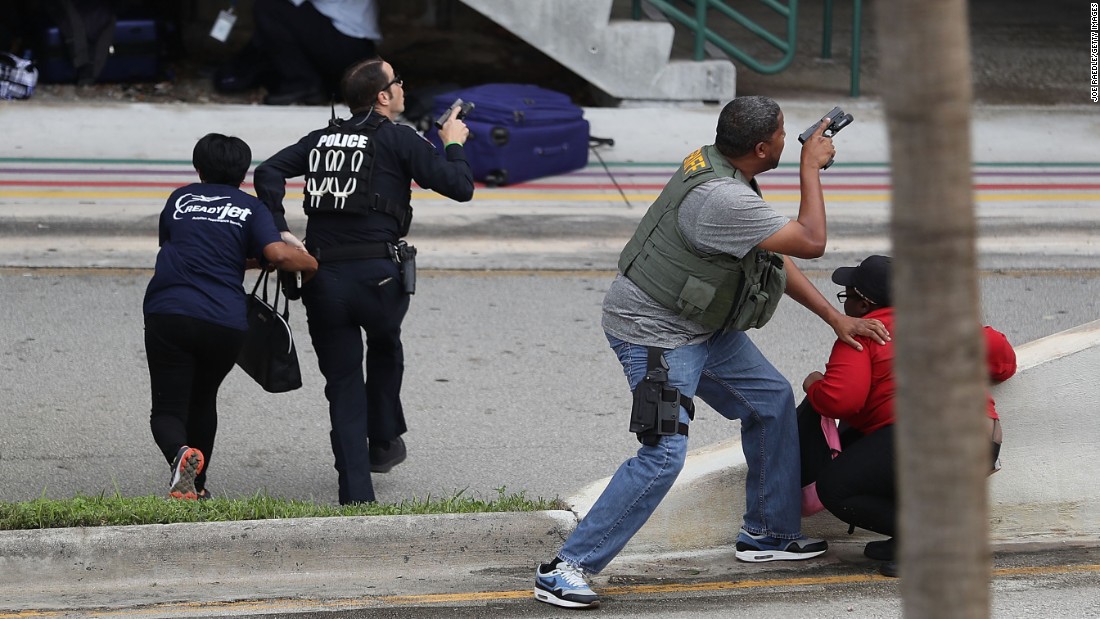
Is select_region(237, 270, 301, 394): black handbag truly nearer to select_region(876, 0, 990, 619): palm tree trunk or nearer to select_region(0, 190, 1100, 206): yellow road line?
select_region(876, 0, 990, 619): palm tree trunk

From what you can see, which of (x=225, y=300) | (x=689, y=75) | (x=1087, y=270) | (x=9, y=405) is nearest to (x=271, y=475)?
(x=225, y=300)

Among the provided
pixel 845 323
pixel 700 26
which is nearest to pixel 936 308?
pixel 845 323

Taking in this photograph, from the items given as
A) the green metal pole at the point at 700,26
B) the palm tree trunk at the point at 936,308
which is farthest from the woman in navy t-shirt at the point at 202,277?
the green metal pole at the point at 700,26

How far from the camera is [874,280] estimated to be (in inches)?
188

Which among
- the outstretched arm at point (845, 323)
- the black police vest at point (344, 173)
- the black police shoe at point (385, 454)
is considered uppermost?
the black police vest at point (344, 173)

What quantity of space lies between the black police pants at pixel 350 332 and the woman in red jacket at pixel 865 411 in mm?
1669

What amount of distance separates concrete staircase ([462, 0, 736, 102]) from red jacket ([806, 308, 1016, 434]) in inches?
338

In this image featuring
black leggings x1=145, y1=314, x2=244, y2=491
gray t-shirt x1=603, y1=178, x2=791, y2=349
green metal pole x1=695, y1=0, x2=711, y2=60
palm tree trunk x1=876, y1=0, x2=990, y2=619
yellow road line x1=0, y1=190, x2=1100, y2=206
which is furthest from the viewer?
green metal pole x1=695, y1=0, x2=711, y2=60

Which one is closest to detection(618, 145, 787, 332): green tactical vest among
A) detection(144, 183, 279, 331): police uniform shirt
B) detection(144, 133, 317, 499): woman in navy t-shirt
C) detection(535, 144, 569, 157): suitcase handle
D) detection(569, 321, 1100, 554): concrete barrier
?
detection(569, 321, 1100, 554): concrete barrier

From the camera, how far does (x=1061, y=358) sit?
5223mm

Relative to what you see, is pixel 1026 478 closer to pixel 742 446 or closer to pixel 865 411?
pixel 865 411

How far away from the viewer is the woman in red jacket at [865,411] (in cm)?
475

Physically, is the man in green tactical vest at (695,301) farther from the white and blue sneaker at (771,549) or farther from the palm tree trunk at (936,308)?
the palm tree trunk at (936,308)

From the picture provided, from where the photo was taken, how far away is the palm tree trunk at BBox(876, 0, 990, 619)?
2131 millimetres
